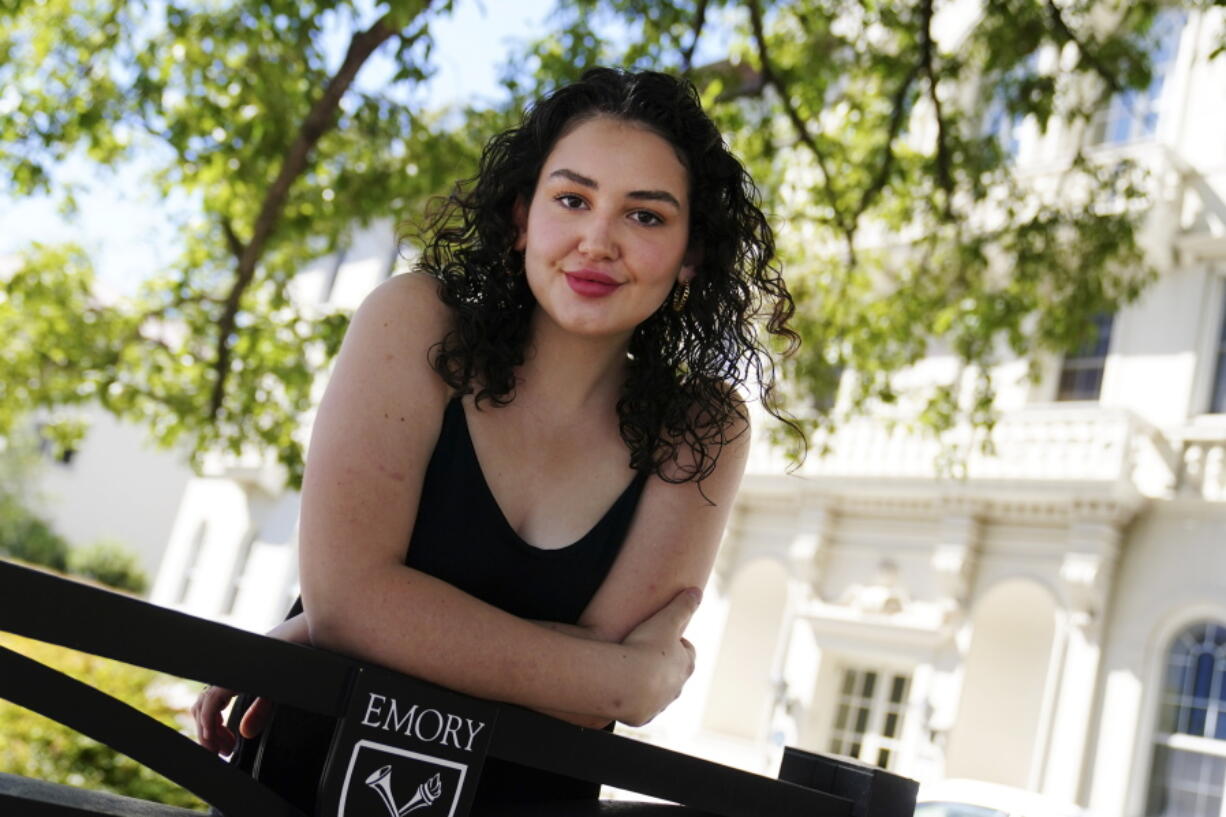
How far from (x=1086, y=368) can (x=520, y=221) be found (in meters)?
16.8

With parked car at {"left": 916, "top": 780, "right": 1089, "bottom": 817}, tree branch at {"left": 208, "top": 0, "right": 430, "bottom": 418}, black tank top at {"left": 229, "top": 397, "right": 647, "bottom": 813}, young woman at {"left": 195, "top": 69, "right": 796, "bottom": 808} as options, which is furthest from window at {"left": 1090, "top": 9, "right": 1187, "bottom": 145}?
black tank top at {"left": 229, "top": 397, "right": 647, "bottom": 813}

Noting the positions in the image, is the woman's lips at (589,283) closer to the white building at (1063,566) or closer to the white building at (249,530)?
the white building at (1063,566)

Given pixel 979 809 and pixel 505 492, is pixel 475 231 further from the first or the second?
pixel 979 809

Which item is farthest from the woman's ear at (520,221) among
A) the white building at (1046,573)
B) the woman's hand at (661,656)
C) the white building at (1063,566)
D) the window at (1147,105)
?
the window at (1147,105)

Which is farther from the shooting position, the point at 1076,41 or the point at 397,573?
the point at 1076,41

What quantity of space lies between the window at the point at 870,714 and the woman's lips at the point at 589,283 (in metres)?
16.5

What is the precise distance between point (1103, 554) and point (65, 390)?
12.0 m

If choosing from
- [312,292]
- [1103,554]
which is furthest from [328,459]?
[312,292]

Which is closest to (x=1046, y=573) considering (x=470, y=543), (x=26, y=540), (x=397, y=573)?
(x=470, y=543)

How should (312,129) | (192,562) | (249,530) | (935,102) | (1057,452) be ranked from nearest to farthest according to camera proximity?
(312,129) < (935,102) < (1057,452) < (249,530) < (192,562)

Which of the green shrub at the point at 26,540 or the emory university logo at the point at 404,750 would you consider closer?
the emory university logo at the point at 404,750

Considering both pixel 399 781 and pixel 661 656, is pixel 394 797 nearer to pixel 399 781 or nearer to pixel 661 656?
pixel 399 781

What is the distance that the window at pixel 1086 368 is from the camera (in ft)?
55.8

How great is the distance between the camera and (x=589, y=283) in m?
1.64
